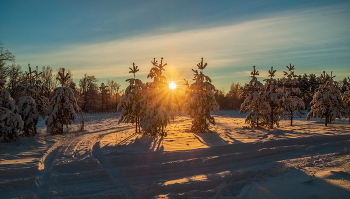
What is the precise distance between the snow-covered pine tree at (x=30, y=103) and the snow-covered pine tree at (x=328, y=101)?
2940 centimetres

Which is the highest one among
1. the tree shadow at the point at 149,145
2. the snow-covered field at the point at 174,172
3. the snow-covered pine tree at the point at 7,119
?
the snow-covered pine tree at the point at 7,119

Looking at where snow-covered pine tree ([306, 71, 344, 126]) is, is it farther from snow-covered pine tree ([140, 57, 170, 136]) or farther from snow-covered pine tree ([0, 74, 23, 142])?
snow-covered pine tree ([0, 74, 23, 142])

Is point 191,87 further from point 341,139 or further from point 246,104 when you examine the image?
point 341,139

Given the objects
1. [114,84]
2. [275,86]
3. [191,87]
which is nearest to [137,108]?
[191,87]

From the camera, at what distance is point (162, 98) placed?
17.2 metres

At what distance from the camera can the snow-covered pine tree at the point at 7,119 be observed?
13297 millimetres

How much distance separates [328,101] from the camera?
2655 centimetres

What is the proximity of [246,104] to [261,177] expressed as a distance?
16628mm

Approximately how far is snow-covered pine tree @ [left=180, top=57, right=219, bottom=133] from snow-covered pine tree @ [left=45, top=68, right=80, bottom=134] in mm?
9740

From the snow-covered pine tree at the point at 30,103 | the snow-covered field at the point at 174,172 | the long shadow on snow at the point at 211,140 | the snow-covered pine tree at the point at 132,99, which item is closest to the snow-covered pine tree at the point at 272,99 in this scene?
the long shadow on snow at the point at 211,140

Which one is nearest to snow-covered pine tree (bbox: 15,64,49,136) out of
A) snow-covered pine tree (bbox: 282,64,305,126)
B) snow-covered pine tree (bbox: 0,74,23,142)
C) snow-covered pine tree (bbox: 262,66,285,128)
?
snow-covered pine tree (bbox: 0,74,23,142)

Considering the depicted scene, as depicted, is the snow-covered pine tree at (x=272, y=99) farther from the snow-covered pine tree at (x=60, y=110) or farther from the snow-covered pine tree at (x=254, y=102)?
the snow-covered pine tree at (x=60, y=110)

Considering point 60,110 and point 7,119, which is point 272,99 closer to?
point 60,110

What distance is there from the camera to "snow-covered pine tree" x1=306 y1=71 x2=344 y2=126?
85.2ft
